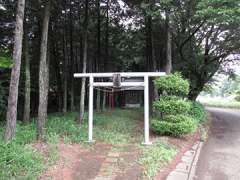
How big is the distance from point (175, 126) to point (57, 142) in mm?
3722

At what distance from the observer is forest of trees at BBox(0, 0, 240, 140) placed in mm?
9781

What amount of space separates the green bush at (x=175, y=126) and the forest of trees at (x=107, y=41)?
2.84 meters

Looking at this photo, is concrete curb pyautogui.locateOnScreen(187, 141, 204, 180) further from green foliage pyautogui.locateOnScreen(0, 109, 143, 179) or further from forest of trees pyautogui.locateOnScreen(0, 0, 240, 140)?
forest of trees pyautogui.locateOnScreen(0, 0, 240, 140)

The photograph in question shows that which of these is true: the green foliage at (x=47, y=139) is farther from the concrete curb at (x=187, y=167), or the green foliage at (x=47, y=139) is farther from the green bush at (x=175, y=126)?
the concrete curb at (x=187, y=167)

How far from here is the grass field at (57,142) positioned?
536 centimetres

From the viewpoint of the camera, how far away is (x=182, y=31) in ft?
48.5

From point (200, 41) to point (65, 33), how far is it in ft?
26.5

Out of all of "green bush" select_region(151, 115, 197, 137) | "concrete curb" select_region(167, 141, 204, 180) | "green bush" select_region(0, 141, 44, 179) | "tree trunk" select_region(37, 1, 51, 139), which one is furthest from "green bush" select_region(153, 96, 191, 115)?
"green bush" select_region(0, 141, 44, 179)

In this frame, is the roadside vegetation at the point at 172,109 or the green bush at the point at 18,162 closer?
the green bush at the point at 18,162

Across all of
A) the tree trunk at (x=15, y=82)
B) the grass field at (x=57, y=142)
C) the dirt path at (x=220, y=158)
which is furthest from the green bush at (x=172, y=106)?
the tree trunk at (x=15, y=82)

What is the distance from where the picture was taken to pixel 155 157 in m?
6.70

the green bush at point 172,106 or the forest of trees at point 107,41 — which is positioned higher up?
the forest of trees at point 107,41

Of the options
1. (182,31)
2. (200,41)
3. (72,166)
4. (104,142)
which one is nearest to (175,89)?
(104,142)

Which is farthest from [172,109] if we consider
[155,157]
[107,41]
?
[107,41]
